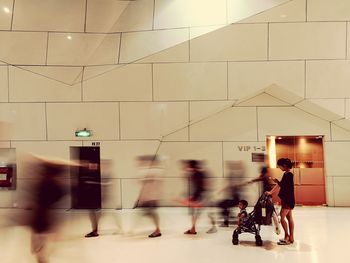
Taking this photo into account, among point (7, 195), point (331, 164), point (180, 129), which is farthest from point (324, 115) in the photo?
point (7, 195)

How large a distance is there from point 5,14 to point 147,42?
149 inches

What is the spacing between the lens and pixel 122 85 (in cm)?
978

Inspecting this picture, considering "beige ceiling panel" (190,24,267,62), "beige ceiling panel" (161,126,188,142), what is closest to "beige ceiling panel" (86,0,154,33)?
"beige ceiling panel" (190,24,267,62)

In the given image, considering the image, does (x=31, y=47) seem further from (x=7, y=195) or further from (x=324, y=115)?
(x=324, y=115)

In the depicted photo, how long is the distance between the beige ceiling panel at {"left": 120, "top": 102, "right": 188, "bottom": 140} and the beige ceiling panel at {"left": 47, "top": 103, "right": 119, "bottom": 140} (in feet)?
0.95

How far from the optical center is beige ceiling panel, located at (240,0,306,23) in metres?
9.07

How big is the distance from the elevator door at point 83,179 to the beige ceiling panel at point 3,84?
2.40 meters

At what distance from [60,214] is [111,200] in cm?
145

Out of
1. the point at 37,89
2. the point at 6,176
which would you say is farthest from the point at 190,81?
the point at 6,176

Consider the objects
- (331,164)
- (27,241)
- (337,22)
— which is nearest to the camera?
(27,241)

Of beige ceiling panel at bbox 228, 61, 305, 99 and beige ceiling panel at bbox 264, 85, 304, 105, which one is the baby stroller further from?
beige ceiling panel at bbox 264, 85, 304, 105

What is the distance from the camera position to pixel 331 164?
1055 centimetres

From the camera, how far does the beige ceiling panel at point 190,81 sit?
9586 millimetres

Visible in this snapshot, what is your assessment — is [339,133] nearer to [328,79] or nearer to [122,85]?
[328,79]
